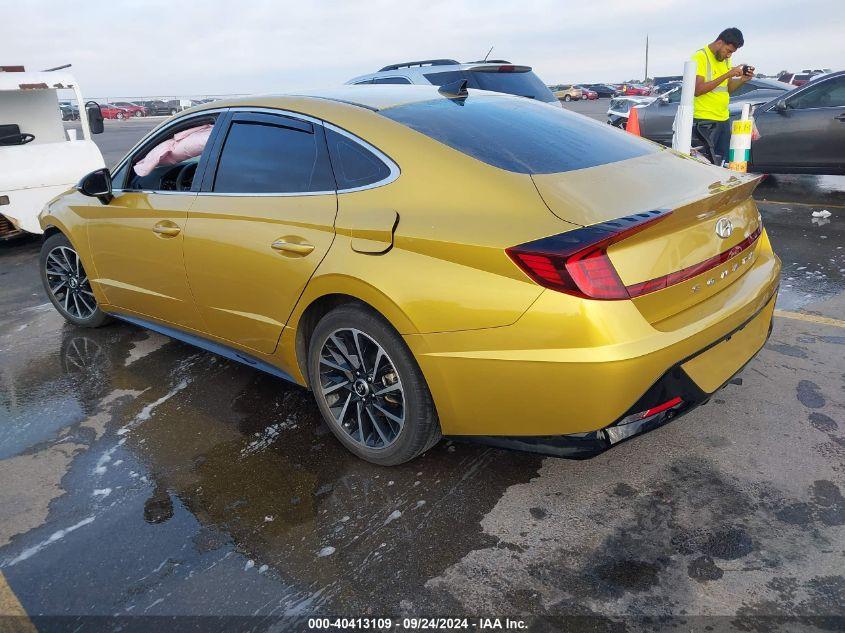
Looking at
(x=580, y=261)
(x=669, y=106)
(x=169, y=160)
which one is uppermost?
(x=169, y=160)

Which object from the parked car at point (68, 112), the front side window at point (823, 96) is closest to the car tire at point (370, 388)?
the front side window at point (823, 96)

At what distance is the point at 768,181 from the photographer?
10.3 meters

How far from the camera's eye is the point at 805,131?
8758 mm

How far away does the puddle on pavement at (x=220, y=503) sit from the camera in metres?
2.42

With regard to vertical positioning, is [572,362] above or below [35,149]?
below

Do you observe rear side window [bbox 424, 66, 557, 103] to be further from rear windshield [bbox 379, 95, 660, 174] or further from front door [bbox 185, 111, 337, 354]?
front door [bbox 185, 111, 337, 354]

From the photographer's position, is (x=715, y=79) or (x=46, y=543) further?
(x=715, y=79)

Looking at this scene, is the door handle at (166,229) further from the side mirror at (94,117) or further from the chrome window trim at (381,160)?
the side mirror at (94,117)

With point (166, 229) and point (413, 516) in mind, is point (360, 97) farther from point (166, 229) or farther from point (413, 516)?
point (413, 516)

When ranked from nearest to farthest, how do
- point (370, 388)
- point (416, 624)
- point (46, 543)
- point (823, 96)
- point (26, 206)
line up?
point (416, 624)
point (46, 543)
point (370, 388)
point (26, 206)
point (823, 96)

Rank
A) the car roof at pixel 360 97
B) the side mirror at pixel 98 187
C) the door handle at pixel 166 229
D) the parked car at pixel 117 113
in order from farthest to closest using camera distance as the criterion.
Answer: the parked car at pixel 117 113, the side mirror at pixel 98 187, the door handle at pixel 166 229, the car roof at pixel 360 97

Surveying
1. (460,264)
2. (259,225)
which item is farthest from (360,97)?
(460,264)

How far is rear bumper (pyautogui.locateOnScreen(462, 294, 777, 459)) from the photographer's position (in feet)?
8.08

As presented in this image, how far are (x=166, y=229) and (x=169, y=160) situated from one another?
0.62 metres
